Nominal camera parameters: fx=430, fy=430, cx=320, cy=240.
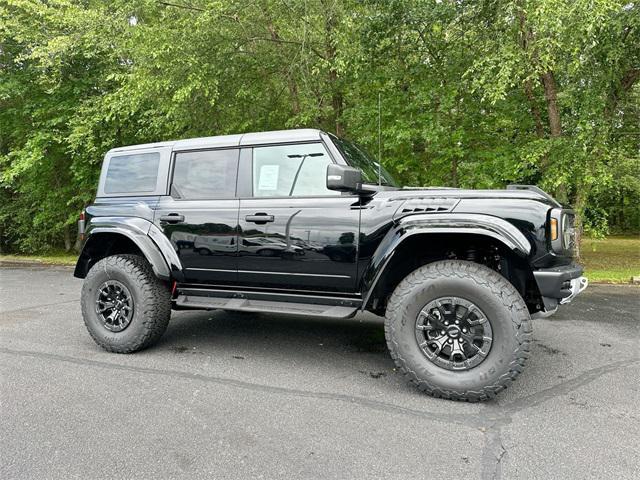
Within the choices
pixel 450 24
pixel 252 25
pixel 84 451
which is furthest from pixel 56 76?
pixel 84 451

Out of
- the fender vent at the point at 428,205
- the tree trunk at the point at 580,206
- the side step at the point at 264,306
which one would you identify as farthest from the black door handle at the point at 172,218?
the tree trunk at the point at 580,206

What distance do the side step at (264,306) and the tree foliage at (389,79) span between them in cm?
538

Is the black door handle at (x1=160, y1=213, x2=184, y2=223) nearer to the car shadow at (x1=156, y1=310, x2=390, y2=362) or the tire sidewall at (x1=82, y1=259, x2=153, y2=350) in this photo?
the tire sidewall at (x1=82, y1=259, x2=153, y2=350)

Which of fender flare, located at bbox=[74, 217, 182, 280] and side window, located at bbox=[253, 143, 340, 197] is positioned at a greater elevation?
side window, located at bbox=[253, 143, 340, 197]

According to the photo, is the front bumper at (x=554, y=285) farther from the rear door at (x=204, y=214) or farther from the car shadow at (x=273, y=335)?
the rear door at (x=204, y=214)

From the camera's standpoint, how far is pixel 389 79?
9.59 metres

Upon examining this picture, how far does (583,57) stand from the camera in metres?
7.41

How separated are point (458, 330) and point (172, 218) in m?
2.67

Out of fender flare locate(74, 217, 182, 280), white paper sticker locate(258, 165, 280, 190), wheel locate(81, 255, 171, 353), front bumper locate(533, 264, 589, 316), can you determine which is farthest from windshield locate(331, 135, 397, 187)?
wheel locate(81, 255, 171, 353)

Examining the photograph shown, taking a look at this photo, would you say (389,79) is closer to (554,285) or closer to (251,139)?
(251,139)

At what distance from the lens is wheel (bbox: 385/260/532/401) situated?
9.51ft

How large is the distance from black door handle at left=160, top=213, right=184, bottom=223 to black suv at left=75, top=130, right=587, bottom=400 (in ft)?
0.04

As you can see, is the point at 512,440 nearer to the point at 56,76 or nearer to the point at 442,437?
the point at 442,437

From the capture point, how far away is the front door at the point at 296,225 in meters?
3.45
